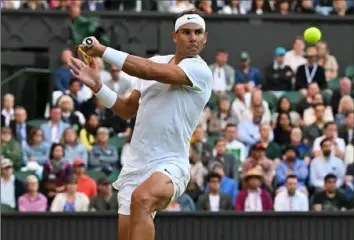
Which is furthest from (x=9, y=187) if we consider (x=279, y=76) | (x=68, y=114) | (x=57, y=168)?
(x=279, y=76)

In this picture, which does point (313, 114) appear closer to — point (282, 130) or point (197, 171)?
point (282, 130)

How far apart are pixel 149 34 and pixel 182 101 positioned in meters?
12.7

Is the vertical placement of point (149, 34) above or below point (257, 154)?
above

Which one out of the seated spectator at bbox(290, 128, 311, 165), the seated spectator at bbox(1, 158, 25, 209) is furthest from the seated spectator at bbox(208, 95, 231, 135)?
the seated spectator at bbox(1, 158, 25, 209)

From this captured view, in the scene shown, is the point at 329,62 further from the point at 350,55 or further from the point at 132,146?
the point at 132,146

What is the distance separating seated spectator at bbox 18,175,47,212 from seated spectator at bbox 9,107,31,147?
6.09 ft

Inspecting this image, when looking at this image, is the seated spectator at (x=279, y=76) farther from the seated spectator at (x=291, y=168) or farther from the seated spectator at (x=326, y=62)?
the seated spectator at (x=291, y=168)

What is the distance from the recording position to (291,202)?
56.4 ft

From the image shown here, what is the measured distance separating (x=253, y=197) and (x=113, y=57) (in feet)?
25.8

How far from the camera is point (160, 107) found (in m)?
9.96

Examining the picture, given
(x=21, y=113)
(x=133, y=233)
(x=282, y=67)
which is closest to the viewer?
(x=133, y=233)

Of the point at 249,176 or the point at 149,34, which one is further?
the point at 149,34

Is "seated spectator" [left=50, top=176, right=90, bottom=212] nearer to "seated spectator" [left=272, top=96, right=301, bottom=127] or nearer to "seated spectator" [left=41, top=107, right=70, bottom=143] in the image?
"seated spectator" [left=41, top=107, right=70, bottom=143]

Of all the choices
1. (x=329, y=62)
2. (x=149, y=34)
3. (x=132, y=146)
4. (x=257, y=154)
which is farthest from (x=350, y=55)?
(x=132, y=146)
